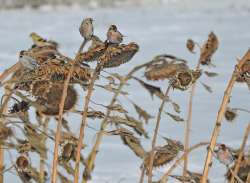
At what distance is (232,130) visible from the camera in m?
3.65

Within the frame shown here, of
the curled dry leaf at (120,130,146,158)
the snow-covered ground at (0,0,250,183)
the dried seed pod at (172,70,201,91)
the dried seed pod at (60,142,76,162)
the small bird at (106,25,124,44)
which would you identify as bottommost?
the snow-covered ground at (0,0,250,183)

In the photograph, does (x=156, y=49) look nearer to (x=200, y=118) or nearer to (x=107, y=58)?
(x=200, y=118)

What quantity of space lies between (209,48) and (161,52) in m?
7.36

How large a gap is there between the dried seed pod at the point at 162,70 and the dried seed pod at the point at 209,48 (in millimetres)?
246

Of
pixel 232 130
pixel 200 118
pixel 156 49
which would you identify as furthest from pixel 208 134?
pixel 156 49

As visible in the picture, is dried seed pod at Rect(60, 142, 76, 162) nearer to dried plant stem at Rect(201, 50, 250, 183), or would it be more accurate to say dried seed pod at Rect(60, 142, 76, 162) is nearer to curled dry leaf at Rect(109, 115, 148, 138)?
curled dry leaf at Rect(109, 115, 148, 138)

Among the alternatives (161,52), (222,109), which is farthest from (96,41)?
(161,52)

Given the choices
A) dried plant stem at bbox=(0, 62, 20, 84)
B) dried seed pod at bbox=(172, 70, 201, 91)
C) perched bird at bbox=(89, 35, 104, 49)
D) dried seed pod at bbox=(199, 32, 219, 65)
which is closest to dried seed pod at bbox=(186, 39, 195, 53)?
dried seed pod at bbox=(199, 32, 219, 65)

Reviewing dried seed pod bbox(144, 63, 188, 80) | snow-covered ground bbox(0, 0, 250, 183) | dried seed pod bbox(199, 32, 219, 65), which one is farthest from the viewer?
snow-covered ground bbox(0, 0, 250, 183)

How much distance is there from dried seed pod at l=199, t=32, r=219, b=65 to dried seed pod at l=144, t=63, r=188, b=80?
246mm

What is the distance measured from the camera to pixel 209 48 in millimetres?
1466

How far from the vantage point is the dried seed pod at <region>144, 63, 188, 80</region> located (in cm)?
121

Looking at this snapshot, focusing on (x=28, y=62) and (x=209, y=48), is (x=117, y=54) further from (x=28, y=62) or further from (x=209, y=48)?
(x=209, y=48)

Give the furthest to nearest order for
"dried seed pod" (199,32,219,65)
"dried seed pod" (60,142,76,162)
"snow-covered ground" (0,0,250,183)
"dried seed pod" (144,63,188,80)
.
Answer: "snow-covered ground" (0,0,250,183) → "dried seed pod" (199,32,219,65) → "dried seed pod" (60,142,76,162) → "dried seed pod" (144,63,188,80)
